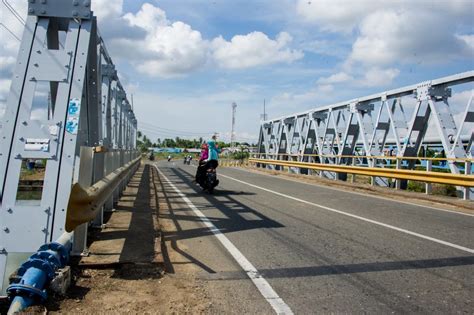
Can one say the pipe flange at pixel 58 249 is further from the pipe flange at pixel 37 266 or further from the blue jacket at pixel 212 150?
the blue jacket at pixel 212 150

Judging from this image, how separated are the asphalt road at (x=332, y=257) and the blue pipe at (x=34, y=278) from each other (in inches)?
59.8

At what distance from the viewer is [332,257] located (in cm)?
586

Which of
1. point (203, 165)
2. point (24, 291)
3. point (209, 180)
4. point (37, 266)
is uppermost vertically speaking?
point (203, 165)

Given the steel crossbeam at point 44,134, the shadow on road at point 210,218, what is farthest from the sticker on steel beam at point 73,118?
the shadow on road at point 210,218

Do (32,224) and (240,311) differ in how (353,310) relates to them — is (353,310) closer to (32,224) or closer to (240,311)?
(240,311)

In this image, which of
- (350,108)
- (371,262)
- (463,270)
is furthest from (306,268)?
(350,108)

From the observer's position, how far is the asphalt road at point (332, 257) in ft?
14.0

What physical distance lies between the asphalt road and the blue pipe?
1.52 m

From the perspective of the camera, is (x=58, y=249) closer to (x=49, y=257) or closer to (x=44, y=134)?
(x=49, y=257)

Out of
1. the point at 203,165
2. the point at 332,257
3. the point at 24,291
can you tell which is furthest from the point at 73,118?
the point at 203,165

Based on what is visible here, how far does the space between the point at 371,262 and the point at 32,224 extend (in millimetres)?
4045

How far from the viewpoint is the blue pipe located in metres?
3.43

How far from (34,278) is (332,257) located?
3712mm

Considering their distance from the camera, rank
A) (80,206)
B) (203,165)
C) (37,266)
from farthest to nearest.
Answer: (203,165) < (80,206) < (37,266)
